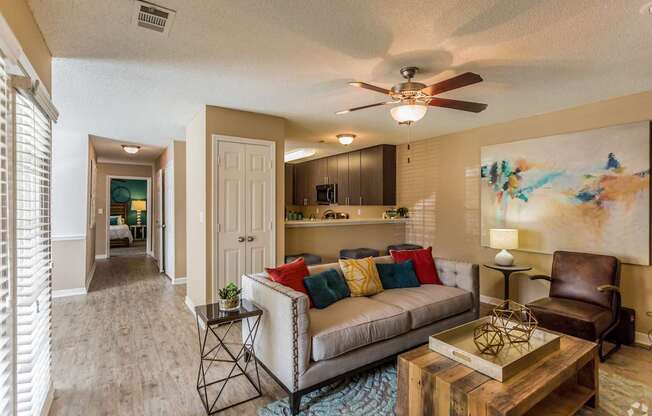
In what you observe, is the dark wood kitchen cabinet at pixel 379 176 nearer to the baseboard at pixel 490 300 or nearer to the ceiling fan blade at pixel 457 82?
the baseboard at pixel 490 300

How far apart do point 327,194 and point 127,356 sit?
4759 mm

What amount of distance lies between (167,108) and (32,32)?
189 centimetres

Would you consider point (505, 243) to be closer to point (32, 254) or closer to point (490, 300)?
point (490, 300)

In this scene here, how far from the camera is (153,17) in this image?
6.45ft

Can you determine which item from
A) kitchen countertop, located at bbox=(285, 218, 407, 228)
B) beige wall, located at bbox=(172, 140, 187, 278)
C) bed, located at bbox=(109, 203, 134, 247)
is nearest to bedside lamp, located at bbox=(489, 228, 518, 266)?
kitchen countertop, located at bbox=(285, 218, 407, 228)

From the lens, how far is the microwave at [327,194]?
6.95 metres

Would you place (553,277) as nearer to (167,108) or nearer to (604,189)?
(604,189)

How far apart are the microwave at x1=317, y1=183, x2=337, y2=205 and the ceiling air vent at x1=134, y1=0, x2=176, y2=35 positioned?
5.02m

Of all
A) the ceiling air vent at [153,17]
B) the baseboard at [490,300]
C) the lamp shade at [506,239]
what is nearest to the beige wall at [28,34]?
the ceiling air vent at [153,17]

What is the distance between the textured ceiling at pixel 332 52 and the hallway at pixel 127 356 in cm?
247

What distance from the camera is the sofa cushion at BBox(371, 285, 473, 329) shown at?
280 centimetres

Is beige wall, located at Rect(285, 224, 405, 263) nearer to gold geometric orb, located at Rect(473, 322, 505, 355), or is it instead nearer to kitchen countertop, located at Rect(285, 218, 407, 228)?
kitchen countertop, located at Rect(285, 218, 407, 228)

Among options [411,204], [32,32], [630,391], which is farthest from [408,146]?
[32,32]

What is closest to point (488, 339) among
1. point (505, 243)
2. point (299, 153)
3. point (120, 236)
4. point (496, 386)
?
point (496, 386)
